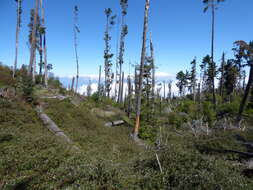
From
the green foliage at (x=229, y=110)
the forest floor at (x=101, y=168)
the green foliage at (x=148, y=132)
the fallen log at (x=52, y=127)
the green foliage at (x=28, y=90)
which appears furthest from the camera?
the green foliage at (x=229, y=110)

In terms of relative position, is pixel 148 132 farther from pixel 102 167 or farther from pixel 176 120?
pixel 102 167

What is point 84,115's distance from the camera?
9.49m

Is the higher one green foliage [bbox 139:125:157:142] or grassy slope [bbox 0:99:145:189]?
grassy slope [bbox 0:99:145:189]

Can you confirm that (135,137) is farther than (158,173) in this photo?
Yes

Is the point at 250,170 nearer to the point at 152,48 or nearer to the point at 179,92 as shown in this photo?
the point at 152,48

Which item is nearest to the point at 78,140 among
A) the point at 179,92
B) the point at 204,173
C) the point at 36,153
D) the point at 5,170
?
the point at 36,153

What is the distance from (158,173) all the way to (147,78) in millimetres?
9626

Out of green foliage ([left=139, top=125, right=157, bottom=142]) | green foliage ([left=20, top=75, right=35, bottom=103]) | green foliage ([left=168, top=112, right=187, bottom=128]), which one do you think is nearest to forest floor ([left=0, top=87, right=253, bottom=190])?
green foliage ([left=20, top=75, right=35, bottom=103])

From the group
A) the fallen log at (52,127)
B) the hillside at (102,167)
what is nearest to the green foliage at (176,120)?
the hillside at (102,167)

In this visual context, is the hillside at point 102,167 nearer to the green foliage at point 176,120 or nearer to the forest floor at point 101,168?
→ the forest floor at point 101,168

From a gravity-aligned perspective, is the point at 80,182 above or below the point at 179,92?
below

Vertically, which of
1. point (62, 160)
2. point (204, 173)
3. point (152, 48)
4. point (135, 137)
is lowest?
point (135, 137)

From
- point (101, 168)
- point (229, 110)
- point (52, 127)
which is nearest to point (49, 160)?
point (101, 168)

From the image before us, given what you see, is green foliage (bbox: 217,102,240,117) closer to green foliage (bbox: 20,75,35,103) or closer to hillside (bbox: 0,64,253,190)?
hillside (bbox: 0,64,253,190)
